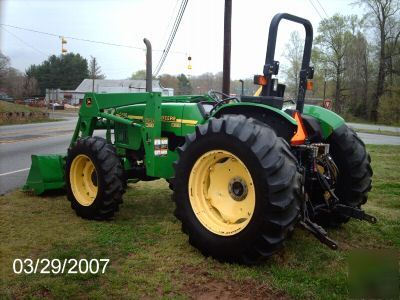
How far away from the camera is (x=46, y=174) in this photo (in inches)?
271

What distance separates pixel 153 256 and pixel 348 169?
247 centimetres

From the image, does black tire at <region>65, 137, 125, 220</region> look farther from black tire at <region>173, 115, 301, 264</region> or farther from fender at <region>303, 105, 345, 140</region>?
fender at <region>303, 105, 345, 140</region>

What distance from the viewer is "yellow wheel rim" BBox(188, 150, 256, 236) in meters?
4.18

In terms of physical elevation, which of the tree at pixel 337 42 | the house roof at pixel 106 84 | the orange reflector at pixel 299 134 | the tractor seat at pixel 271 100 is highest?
the tree at pixel 337 42

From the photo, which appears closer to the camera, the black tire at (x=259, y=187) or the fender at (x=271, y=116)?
the black tire at (x=259, y=187)

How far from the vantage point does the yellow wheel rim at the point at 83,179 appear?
5.93 metres

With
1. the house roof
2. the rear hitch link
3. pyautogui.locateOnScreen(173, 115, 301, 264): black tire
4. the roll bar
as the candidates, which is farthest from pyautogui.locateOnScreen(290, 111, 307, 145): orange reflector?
the house roof

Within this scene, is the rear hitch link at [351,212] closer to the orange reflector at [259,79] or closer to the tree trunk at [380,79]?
the orange reflector at [259,79]

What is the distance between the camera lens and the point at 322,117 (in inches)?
198

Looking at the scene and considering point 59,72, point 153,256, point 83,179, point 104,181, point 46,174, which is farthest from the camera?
point 59,72

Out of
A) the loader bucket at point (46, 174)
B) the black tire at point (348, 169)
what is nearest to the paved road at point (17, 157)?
the loader bucket at point (46, 174)

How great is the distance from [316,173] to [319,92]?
58.6 metres

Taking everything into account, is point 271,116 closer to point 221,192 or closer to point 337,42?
point 221,192
